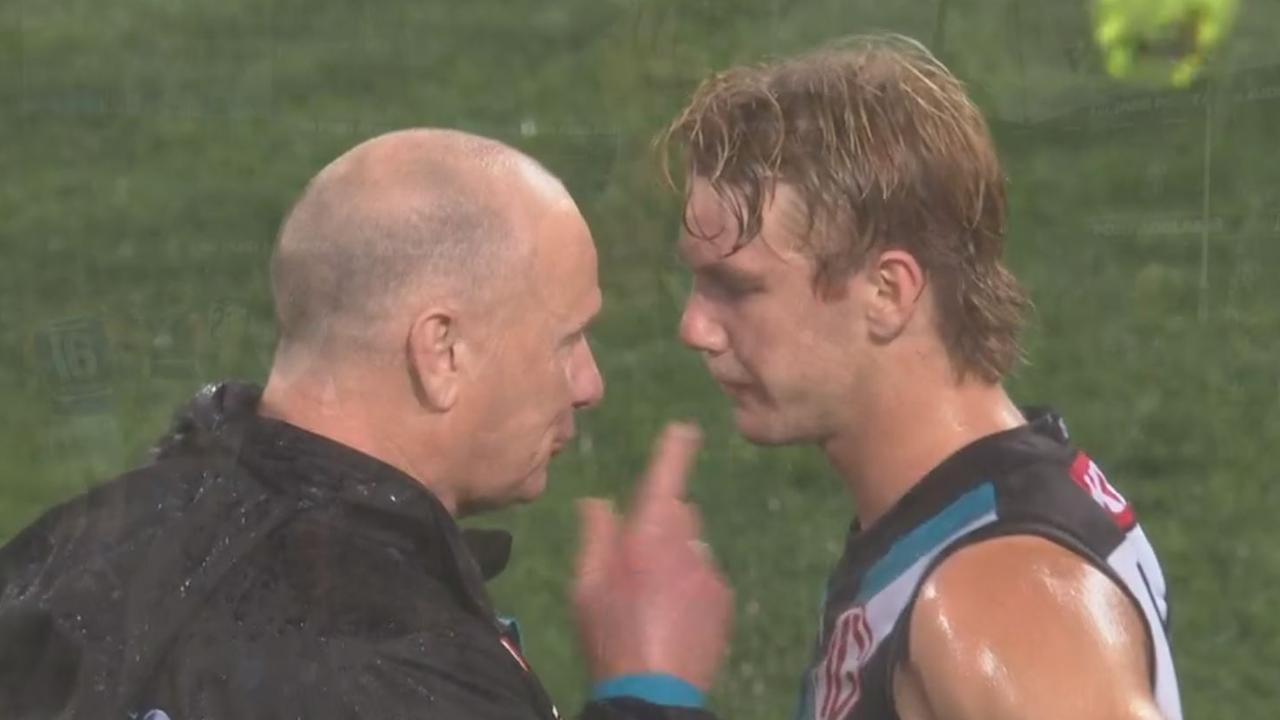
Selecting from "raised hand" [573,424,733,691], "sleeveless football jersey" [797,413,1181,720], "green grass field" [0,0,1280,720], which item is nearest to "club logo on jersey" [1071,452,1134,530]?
"sleeveless football jersey" [797,413,1181,720]

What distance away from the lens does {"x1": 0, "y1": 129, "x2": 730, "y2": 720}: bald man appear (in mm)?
1567

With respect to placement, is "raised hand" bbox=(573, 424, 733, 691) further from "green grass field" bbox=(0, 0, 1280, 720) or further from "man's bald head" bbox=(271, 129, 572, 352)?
"green grass field" bbox=(0, 0, 1280, 720)

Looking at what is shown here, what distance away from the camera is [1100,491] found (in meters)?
1.95

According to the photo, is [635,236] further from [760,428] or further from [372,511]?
[372,511]

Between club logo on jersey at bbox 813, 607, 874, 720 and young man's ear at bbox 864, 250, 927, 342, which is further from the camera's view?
young man's ear at bbox 864, 250, 927, 342

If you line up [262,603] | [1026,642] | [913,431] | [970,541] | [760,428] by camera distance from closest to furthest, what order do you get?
[262,603] < [1026,642] < [970,541] < [913,431] < [760,428]

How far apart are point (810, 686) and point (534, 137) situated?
300 centimetres

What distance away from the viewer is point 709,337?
2170mm

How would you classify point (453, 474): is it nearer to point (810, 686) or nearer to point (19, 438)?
point (810, 686)

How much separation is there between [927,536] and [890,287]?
287 mm

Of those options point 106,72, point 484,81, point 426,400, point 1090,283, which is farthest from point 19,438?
point 426,400

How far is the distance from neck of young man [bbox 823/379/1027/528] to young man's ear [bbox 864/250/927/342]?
72 millimetres

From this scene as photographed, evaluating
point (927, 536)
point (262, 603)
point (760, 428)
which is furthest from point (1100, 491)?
point (262, 603)

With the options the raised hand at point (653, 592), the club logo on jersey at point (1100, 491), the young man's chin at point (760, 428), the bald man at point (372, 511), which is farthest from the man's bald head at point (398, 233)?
the club logo on jersey at point (1100, 491)
